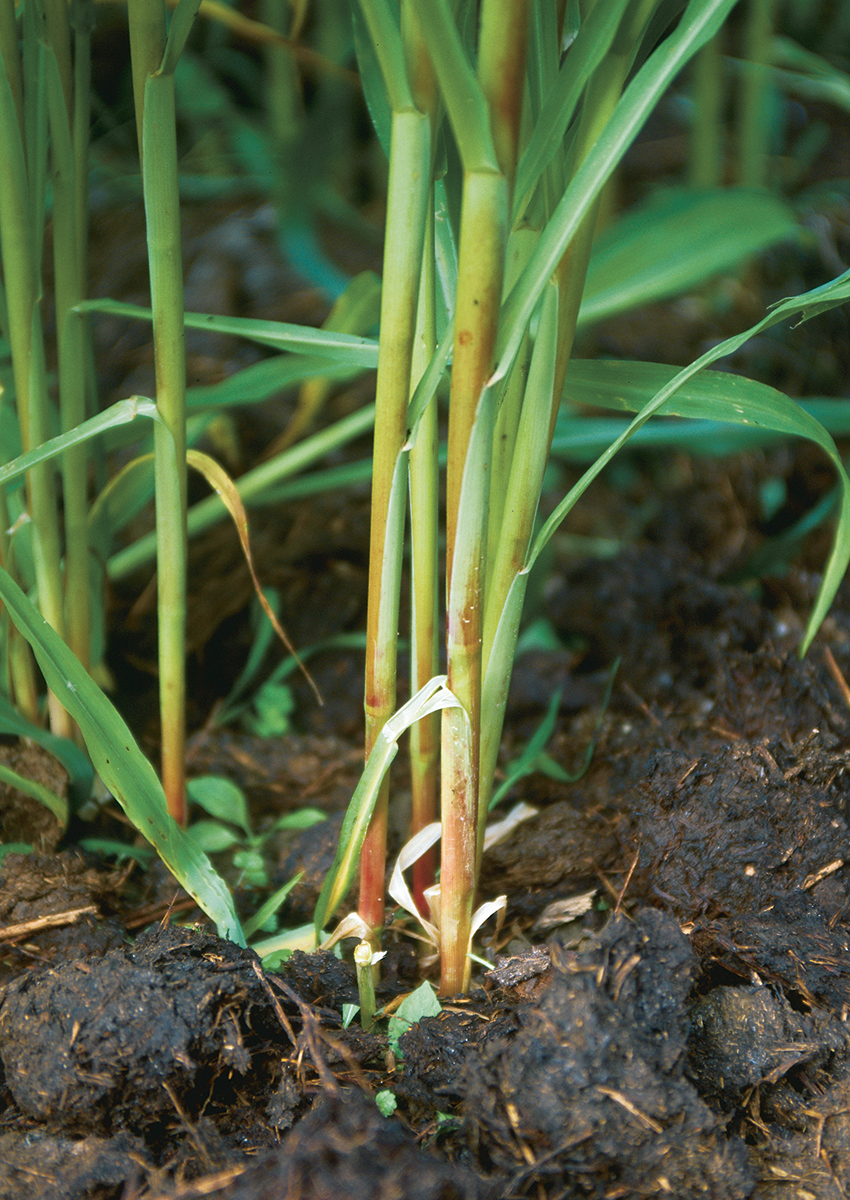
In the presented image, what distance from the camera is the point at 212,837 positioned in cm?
81

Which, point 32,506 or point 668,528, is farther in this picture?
point 668,528

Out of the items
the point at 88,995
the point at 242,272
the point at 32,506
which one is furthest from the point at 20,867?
the point at 242,272

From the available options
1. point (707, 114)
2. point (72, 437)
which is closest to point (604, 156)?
point (72, 437)

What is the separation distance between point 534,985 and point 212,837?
1.17ft

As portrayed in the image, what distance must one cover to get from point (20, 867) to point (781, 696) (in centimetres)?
71

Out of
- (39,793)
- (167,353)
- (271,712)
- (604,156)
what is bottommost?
(271,712)

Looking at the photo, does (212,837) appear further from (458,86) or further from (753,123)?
(753,123)

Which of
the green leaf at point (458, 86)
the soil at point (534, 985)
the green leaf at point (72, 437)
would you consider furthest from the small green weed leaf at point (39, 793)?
the green leaf at point (458, 86)

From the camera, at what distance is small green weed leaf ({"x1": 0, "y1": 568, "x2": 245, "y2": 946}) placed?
625mm

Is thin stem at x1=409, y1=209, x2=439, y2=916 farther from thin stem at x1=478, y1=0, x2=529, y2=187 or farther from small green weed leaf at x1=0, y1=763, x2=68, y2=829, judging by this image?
small green weed leaf at x1=0, y1=763, x2=68, y2=829

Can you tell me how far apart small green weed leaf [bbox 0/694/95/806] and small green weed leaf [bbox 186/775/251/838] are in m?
0.10

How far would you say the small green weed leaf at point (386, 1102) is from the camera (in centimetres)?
55

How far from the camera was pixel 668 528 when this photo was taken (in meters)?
1.32

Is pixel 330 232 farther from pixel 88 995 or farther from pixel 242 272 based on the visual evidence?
pixel 88 995
